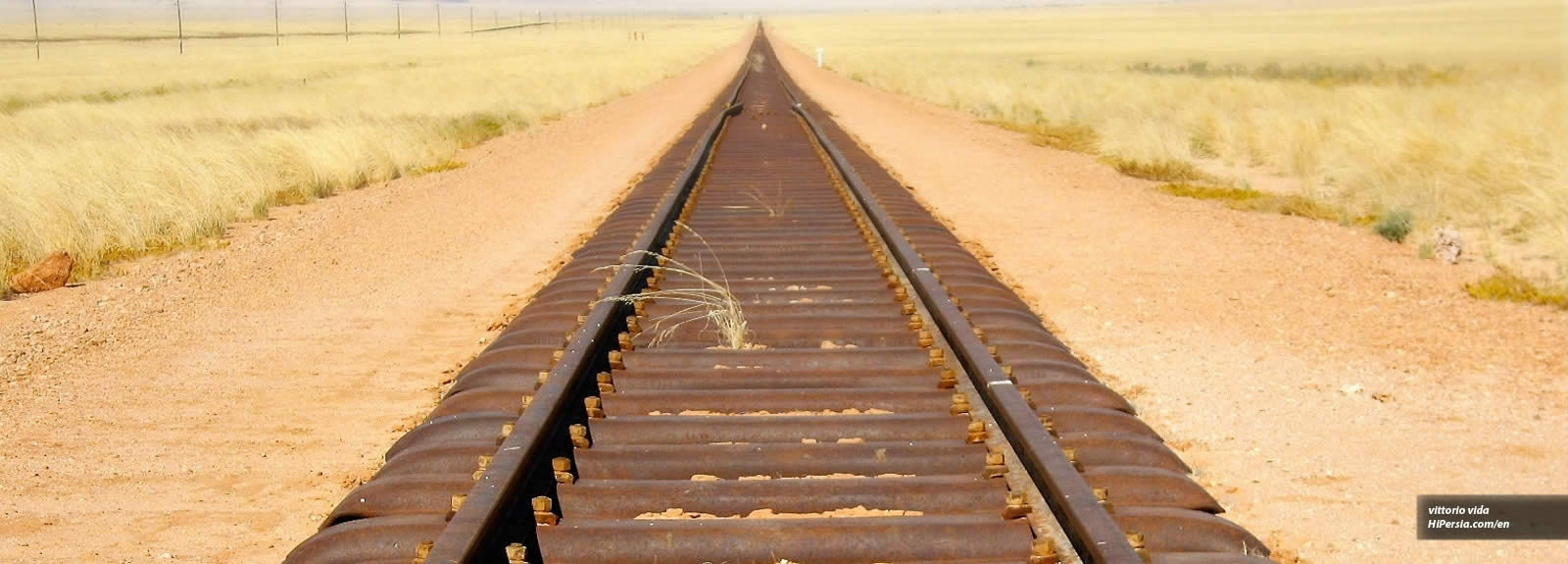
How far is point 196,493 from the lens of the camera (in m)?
5.22

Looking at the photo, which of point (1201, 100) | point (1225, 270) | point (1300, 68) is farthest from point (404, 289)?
point (1300, 68)

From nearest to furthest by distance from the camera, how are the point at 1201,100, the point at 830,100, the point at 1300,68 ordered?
the point at 1201,100 → the point at 830,100 → the point at 1300,68

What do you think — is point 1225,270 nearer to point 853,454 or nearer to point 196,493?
point 853,454

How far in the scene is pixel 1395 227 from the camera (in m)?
11.7

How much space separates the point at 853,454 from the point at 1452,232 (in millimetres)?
8170

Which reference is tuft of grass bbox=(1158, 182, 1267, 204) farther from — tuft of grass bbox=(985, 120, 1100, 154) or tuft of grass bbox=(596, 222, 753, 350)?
tuft of grass bbox=(596, 222, 753, 350)

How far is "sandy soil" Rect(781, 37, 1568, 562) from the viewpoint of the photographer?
528 centimetres

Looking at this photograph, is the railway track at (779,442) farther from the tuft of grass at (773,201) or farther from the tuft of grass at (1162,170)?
the tuft of grass at (1162,170)

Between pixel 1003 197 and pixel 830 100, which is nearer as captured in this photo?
pixel 1003 197

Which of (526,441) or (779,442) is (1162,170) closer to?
(779,442)

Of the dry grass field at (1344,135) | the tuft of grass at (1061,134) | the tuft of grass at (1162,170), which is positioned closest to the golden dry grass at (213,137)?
the tuft of grass at (1162,170)

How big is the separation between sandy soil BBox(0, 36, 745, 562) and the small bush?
6.61m

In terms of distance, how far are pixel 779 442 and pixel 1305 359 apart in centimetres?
375

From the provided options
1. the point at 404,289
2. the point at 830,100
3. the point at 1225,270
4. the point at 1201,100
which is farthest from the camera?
the point at 830,100
